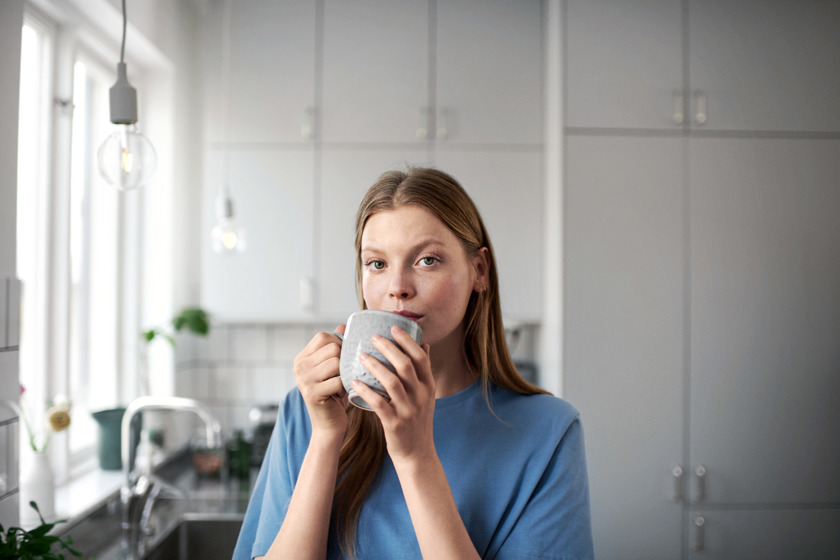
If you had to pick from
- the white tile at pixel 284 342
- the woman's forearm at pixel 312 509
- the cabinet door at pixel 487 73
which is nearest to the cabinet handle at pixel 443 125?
the cabinet door at pixel 487 73

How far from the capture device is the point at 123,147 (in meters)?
1.13

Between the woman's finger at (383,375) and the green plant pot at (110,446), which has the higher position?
the woman's finger at (383,375)

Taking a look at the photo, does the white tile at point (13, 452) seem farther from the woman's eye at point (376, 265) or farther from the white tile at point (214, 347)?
the white tile at point (214, 347)

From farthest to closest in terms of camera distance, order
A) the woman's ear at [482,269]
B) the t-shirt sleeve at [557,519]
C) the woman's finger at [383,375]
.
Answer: the woman's ear at [482,269], the t-shirt sleeve at [557,519], the woman's finger at [383,375]

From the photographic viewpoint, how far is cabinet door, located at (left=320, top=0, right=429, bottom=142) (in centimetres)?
235

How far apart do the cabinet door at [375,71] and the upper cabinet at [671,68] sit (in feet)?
1.87

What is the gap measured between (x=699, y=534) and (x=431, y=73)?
72.0 inches

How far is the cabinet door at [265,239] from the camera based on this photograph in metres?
2.34

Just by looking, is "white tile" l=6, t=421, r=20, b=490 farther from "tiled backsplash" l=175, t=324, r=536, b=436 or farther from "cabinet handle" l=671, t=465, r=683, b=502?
"cabinet handle" l=671, t=465, r=683, b=502

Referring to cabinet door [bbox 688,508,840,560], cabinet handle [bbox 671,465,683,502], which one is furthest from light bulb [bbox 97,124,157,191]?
cabinet door [bbox 688,508,840,560]

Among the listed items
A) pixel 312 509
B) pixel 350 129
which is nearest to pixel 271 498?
pixel 312 509

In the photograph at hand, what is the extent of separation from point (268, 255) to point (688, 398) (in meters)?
1.54

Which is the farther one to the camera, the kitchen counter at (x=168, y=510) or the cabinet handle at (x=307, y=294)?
the cabinet handle at (x=307, y=294)

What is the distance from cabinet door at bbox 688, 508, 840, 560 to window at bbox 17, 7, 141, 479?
200 cm
